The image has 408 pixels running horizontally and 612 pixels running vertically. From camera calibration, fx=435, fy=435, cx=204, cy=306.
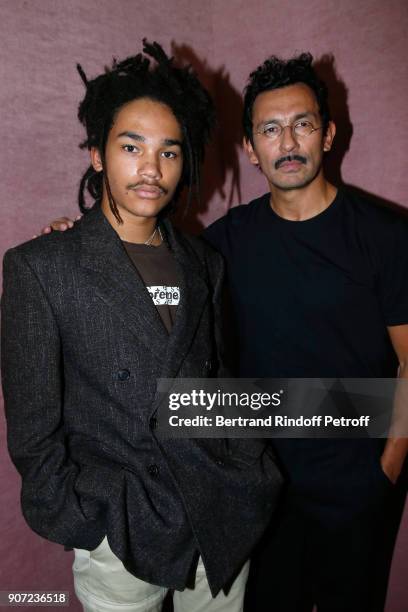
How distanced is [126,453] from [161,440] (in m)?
0.10

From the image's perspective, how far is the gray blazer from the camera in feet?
3.71

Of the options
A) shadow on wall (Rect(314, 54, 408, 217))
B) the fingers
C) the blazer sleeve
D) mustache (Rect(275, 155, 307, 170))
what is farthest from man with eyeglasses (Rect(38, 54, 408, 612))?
the blazer sleeve

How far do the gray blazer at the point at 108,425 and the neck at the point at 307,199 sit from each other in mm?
556

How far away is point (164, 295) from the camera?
1358 millimetres

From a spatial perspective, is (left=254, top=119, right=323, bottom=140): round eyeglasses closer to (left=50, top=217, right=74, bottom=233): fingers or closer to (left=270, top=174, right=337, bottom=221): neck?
(left=270, top=174, right=337, bottom=221): neck

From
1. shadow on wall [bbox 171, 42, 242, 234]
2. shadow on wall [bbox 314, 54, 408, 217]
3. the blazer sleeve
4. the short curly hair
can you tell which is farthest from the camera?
shadow on wall [bbox 171, 42, 242, 234]

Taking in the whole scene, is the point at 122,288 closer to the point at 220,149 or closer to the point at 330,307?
the point at 330,307

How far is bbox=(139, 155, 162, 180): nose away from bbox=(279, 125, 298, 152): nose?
0.52 m

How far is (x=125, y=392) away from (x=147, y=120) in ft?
2.61

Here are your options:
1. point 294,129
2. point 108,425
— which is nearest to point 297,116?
point 294,129

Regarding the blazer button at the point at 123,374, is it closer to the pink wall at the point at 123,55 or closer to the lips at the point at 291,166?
the pink wall at the point at 123,55

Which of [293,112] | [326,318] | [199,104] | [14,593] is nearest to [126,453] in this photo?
[326,318]

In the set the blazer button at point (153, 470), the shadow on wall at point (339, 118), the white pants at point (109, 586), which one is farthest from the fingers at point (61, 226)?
the shadow on wall at point (339, 118)

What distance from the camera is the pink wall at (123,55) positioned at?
59.6 inches
